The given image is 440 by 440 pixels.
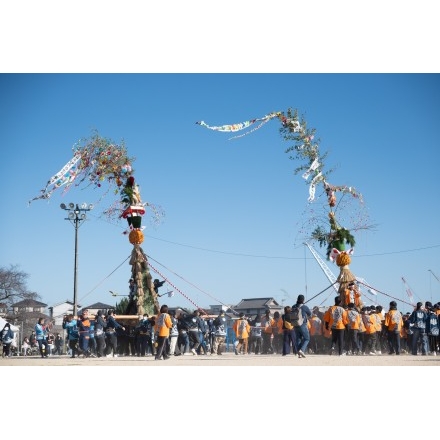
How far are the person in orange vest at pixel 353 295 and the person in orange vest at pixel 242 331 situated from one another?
377 cm

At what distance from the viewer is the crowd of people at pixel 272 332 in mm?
17938

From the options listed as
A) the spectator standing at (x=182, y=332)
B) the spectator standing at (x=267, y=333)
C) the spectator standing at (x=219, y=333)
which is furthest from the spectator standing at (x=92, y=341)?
the spectator standing at (x=267, y=333)

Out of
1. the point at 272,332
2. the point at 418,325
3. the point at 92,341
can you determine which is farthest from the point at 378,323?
the point at 92,341

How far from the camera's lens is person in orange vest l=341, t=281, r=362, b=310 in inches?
840

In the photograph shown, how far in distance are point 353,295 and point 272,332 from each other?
3.22 metres

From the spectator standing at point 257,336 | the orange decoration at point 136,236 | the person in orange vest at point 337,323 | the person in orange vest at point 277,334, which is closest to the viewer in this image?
the person in orange vest at point 337,323

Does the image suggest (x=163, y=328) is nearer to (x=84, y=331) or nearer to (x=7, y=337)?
(x=84, y=331)

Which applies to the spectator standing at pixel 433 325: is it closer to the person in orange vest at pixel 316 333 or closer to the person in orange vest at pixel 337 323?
the person in orange vest at pixel 337 323

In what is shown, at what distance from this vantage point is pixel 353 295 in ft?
70.4

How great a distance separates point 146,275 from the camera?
23.6m

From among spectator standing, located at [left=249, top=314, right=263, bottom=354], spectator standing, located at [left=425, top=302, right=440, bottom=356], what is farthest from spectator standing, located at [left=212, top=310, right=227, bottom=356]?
spectator standing, located at [left=425, top=302, right=440, bottom=356]

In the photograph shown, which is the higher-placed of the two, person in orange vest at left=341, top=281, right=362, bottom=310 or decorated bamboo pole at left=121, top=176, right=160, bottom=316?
decorated bamboo pole at left=121, top=176, right=160, bottom=316

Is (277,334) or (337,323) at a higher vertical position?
(337,323)

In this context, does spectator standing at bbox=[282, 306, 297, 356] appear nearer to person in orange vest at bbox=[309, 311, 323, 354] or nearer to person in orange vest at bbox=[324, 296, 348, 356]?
person in orange vest at bbox=[324, 296, 348, 356]
